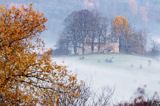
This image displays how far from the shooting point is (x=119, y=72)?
183 ft

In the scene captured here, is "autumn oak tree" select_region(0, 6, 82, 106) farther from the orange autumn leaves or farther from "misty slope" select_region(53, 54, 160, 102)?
the orange autumn leaves

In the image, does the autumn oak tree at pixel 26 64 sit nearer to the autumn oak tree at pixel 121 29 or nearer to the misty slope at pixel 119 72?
the misty slope at pixel 119 72

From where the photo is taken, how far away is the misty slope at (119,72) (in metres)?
50.5

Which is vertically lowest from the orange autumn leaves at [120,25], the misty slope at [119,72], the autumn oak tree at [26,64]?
the misty slope at [119,72]

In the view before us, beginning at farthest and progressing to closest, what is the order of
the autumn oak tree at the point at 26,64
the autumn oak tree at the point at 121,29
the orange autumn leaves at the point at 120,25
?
the orange autumn leaves at the point at 120,25 < the autumn oak tree at the point at 121,29 < the autumn oak tree at the point at 26,64

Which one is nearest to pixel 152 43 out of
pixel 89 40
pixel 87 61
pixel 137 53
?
pixel 137 53

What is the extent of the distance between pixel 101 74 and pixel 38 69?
111 feet

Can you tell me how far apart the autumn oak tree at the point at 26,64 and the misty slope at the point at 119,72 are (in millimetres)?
27232

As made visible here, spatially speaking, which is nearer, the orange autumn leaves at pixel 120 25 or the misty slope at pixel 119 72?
the misty slope at pixel 119 72

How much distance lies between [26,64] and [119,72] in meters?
36.9

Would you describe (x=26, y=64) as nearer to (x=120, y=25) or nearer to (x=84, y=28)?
(x=84, y=28)

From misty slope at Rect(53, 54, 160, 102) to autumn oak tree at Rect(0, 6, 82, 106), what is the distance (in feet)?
89.3

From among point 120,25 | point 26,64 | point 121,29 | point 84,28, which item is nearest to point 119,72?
point 84,28

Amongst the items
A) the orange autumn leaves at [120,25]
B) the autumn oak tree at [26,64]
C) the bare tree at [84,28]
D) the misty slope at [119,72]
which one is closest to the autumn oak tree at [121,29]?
the orange autumn leaves at [120,25]
